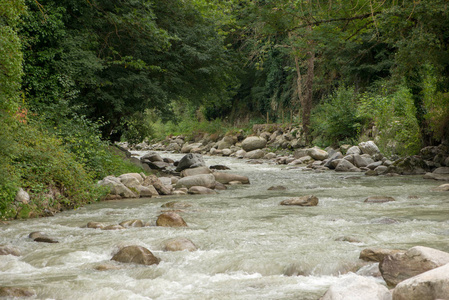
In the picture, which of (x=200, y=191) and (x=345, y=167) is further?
(x=345, y=167)

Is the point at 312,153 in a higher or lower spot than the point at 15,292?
lower

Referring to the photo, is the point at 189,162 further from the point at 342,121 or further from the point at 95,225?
the point at 95,225

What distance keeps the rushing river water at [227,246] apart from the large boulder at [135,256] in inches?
4.3

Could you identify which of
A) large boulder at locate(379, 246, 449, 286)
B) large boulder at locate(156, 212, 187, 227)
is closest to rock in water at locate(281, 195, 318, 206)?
large boulder at locate(156, 212, 187, 227)

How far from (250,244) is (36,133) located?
A: 5879mm

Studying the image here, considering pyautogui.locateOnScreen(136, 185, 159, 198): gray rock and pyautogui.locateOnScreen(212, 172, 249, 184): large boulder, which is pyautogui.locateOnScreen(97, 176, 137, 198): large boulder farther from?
pyautogui.locateOnScreen(212, 172, 249, 184): large boulder

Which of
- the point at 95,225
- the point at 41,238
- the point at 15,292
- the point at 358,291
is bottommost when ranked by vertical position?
the point at 95,225

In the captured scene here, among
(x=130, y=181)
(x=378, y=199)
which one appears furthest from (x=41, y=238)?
(x=378, y=199)

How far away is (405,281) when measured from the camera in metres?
3.16

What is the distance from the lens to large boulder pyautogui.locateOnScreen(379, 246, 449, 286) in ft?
12.3

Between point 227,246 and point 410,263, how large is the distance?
2.22 m

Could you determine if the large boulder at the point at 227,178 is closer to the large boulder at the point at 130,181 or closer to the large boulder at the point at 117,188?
the large boulder at the point at 130,181

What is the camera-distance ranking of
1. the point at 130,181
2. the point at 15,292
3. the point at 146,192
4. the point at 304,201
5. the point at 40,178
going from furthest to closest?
the point at 130,181
the point at 146,192
the point at 304,201
the point at 40,178
the point at 15,292

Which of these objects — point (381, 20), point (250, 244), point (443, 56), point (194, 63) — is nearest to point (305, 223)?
point (250, 244)
